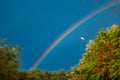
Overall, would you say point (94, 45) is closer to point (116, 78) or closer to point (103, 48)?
point (103, 48)

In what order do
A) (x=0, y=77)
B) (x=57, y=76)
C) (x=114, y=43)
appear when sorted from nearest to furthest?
(x=114, y=43), (x=0, y=77), (x=57, y=76)

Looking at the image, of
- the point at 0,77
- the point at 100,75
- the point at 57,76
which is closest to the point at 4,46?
the point at 0,77

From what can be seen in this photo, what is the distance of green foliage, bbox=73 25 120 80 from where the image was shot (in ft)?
67.0

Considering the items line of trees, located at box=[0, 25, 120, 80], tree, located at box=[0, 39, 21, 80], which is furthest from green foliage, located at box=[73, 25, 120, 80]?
tree, located at box=[0, 39, 21, 80]

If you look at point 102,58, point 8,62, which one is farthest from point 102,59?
point 8,62

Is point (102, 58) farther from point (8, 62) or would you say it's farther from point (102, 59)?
point (8, 62)

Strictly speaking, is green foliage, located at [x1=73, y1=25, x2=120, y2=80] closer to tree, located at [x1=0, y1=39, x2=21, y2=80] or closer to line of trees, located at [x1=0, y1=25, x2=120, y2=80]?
line of trees, located at [x1=0, y1=25, x2=120, y2=80]

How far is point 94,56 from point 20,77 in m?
18.3

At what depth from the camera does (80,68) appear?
22750mm

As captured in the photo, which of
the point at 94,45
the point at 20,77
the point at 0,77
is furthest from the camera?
the point at 20,77

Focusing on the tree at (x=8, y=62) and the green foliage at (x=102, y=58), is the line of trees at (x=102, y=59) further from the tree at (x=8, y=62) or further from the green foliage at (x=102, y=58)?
the tree at (x=8, y=62)

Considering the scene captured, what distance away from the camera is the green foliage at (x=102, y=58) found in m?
20.4

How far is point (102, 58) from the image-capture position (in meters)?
21.2


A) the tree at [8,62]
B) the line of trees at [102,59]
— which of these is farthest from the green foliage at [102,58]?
the tree at [8,62]
